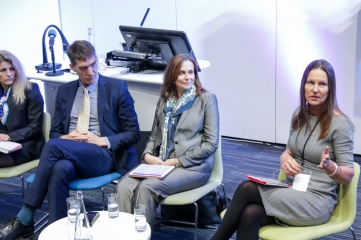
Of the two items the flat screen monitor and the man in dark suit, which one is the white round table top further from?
the flat screen monitor

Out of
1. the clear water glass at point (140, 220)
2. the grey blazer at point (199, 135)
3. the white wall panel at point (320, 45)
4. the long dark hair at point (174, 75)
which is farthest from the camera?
the white wall panel at point (320, 45)

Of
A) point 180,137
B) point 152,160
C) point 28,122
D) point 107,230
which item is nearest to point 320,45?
point 180,137

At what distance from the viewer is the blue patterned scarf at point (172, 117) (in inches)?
119

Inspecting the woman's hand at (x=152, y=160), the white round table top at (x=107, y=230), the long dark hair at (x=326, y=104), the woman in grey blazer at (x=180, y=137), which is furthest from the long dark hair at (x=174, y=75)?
the white round table top at (x=107, y=230)

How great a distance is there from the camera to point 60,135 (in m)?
3.28

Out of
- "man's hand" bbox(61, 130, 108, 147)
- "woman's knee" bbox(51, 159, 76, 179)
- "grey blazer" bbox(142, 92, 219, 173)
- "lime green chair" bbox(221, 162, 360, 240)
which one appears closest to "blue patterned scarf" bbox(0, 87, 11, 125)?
"man's hand" bbox(61, 130, 108, 147)

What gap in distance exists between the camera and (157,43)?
3.67 metres

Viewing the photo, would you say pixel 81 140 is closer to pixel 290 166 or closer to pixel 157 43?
pixel 157 43

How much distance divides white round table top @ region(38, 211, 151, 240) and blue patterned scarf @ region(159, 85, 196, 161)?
65cm

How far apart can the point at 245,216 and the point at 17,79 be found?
6.05ft

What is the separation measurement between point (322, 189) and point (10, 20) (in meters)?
4.19

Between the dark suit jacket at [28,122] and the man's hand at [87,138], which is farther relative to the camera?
the dark suit jacket at [28,122]

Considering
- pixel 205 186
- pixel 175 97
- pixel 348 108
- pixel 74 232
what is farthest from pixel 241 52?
pixel 74 232

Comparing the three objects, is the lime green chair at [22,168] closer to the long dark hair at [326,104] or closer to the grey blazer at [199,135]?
the grey blazer at [199,135]
